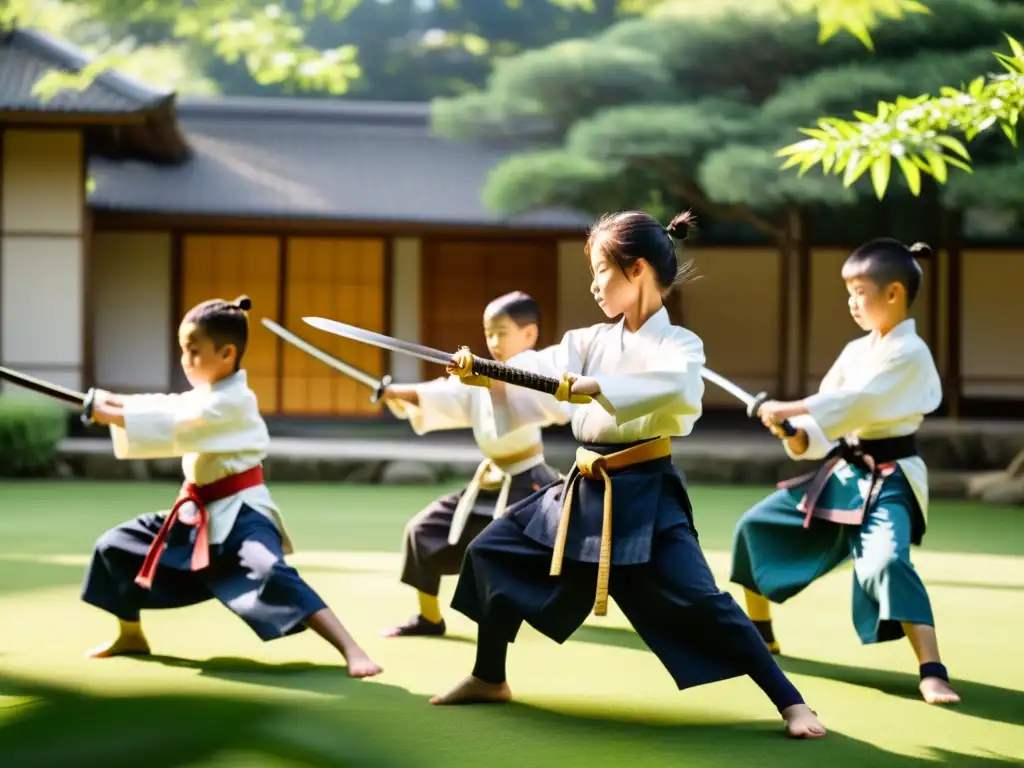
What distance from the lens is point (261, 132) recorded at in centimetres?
1673

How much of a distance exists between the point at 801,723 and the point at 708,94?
383 inches

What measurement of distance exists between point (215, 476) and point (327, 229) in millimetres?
10519

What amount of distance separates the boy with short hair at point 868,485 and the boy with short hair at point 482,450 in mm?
825

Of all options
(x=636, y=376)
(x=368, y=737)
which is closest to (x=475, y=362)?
(x=636, y=376)

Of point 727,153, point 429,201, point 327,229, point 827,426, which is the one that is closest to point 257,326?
point 327,229

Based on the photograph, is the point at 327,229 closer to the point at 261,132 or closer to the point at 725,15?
the point at 261,132

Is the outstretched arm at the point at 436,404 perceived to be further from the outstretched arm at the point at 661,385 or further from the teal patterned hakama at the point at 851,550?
the outstretched arm at the point at 661,385

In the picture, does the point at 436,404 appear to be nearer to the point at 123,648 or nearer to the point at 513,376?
the point at 123,648

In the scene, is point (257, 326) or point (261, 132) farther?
point (261, 132)

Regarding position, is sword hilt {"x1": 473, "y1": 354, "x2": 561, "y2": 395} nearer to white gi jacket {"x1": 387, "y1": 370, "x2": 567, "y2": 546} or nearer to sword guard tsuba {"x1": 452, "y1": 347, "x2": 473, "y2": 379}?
sword guard tsuba {"x1": 452, "y1": 347, "x2": 473, "y2": 379}

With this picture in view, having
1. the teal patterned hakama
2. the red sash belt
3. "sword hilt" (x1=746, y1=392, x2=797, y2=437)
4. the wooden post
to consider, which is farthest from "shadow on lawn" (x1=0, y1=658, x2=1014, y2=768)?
the wooden post

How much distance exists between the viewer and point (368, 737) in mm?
3373

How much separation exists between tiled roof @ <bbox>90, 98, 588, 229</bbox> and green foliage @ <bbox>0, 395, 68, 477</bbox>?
134 inches

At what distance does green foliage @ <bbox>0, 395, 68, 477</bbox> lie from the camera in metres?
10.9
